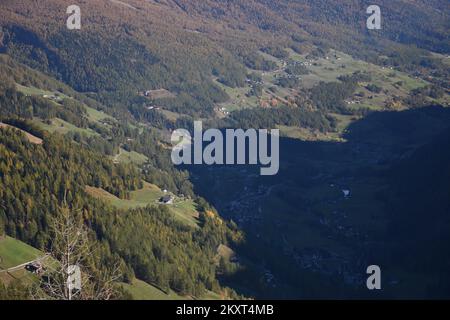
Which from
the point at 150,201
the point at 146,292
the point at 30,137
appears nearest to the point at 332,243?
the point at 150,201

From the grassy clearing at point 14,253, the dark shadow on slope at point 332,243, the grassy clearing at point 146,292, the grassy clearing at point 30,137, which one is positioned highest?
the grassy clearing at point 30,137

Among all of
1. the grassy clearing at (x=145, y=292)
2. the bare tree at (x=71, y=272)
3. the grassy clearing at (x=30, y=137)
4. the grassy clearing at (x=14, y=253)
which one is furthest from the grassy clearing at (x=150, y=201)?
the bare tree at (x=71, y=272)

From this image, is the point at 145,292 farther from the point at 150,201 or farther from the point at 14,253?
the point at 150,201

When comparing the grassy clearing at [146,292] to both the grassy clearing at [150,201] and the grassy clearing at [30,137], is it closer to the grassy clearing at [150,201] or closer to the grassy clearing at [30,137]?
the grassy clearing at [150,201]

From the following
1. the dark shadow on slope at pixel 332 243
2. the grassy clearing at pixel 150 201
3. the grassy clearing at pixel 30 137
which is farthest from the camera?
the grassy clearing at pixel 30 137

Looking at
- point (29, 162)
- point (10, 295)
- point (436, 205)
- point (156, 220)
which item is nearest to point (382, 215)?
point (436, 205)

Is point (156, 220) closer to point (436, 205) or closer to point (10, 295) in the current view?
point (10, 295)

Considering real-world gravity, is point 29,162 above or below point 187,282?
above

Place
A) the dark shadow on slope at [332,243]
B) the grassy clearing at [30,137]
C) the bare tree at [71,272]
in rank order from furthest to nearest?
1. the grassy clearing at [30,137]
2. the dark shadow on slope at [332,243]
3. the bare tree at [71,272]

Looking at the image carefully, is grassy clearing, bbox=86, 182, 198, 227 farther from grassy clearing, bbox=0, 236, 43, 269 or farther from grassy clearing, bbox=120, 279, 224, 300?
grassy clearing, bbox=120, 279, 224, 300
